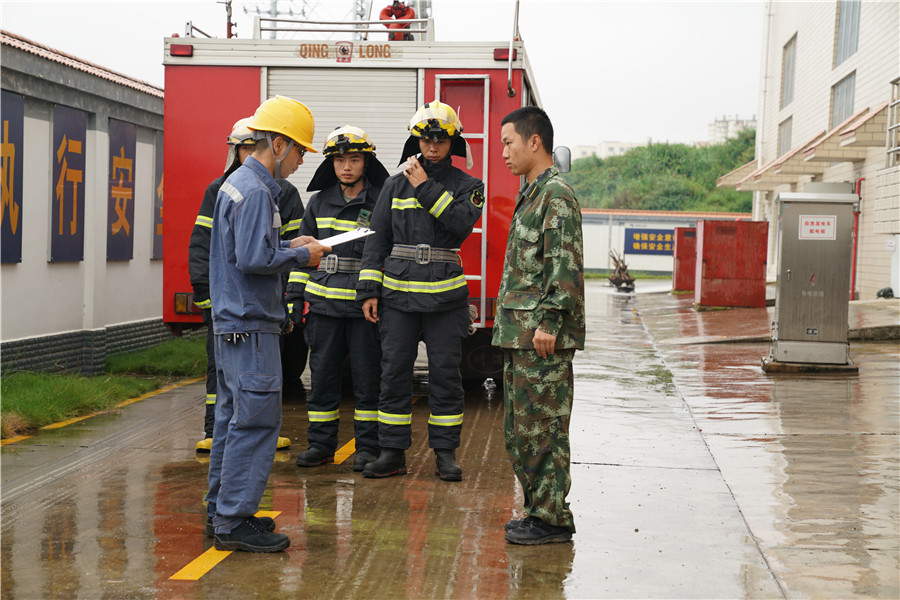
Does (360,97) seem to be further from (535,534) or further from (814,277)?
(814,277)

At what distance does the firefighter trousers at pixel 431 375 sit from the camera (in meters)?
5.80

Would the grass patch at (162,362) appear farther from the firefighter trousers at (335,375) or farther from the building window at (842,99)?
the building window at (842,99)

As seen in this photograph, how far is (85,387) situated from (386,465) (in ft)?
12.7

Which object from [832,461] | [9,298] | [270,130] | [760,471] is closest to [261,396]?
[270,130]

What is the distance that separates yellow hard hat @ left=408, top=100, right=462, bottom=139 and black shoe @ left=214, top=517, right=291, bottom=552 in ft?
8.54

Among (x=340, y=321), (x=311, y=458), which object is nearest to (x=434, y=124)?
(x=340, y=321)

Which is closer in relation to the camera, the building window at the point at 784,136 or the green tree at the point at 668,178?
the building window at the point at 784,136

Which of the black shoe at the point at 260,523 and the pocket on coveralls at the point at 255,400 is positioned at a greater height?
the pocket on coveralls at the point at 255,400

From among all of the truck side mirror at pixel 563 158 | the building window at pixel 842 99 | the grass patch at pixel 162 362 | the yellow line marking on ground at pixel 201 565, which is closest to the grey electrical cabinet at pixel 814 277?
the truck side mirror at pixel 563 158

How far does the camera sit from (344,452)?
6.57 metres

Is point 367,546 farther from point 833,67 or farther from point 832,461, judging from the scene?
point 833,67

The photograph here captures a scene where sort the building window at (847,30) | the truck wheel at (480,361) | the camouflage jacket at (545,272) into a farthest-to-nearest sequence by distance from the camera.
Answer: the building window at (847,30), the truck wheel at (480,361), the camouflage jacket at (545,272)

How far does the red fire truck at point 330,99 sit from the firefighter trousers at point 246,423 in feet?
12.1

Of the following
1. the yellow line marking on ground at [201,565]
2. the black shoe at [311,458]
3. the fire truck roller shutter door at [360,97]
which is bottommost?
the yellow line marking on ground at [201,565]
